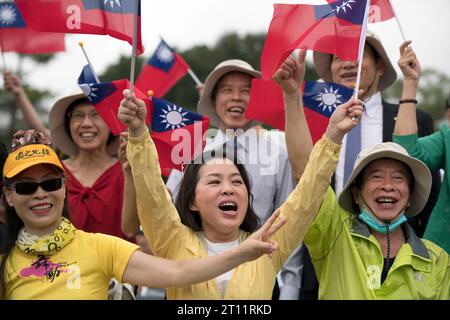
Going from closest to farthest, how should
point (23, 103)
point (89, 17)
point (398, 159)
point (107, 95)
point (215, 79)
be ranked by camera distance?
point (398, 159) < point (89, 17) < point (107, 95) < point (215, 79) < point (23, 103)

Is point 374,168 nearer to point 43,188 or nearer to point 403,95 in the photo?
point 403,95

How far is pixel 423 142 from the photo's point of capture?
5383 mm

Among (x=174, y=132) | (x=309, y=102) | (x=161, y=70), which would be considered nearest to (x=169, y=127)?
(x=174, y=132)

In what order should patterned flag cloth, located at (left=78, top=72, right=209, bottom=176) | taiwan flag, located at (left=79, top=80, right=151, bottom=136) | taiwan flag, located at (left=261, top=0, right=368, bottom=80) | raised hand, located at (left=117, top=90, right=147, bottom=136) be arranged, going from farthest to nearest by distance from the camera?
patterned flag cloth, located at (left=78, top=72, right=209, bottom=176), taiwan flag, located at (left=79, top=80, right=151, bottom=136), taiwan flag, located at (left=261, top=0, right=368, bottom=80), raised hand, located at (left=117, top=90, right=147, bottom=136)

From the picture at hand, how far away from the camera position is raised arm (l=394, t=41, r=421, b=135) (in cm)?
525

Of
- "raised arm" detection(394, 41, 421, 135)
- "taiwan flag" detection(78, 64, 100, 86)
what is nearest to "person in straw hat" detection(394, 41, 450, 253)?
"raised arm" detection(394, 41, 421, 135)

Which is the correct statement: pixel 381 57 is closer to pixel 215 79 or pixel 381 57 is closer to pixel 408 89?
pixel 408 89

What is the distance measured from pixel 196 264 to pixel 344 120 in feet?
3.78

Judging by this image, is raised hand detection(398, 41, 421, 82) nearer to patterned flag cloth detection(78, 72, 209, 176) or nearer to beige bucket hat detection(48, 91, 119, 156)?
patterned flag cloth detection(78, 72, 209, 176)

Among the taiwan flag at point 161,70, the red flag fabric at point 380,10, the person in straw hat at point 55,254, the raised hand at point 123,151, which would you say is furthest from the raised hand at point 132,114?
the taiwan flag at point 161,70

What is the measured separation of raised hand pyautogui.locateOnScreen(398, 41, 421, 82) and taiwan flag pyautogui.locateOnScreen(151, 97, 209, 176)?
1.51m

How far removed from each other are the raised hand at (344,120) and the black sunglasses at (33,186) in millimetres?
1548

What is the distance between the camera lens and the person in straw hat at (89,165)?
19.5ft
